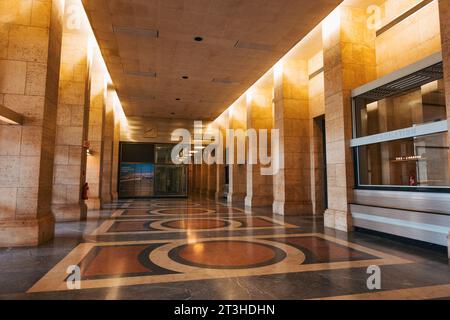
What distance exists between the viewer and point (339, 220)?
7.71 meters

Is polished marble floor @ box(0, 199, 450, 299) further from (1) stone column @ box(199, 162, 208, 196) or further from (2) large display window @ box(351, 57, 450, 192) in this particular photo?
(1) stone column @ box(199, 162, 208, 196)

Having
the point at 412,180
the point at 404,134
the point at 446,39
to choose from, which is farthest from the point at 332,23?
the point at 412,180

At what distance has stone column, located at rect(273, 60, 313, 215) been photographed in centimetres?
1136

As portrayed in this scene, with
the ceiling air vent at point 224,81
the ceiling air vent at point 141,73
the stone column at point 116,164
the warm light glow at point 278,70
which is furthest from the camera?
the stone column at point 116,164

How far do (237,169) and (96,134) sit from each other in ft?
27.1

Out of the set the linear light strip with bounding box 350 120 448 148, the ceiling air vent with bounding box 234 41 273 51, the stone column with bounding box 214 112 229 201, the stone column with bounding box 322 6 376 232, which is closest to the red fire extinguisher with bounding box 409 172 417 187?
the linear light strip with bounding box 350 120 448 148

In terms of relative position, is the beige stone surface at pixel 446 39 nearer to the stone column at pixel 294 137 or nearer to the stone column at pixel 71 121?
the stone column at pixel 294 137

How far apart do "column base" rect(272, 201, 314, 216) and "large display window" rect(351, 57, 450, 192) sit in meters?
3.84

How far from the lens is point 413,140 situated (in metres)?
6.35

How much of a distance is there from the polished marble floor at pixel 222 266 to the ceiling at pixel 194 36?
5769 millimetres

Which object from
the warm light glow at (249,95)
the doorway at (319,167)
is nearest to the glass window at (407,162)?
the doorway at (319,167)

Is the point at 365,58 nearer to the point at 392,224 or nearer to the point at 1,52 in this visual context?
the point at 392,224

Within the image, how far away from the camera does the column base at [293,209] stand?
11.1 m

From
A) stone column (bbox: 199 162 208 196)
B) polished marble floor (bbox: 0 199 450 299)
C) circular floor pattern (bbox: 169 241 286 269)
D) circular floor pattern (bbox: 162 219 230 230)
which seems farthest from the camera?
stone column (bbox: 199 162 208 196)
